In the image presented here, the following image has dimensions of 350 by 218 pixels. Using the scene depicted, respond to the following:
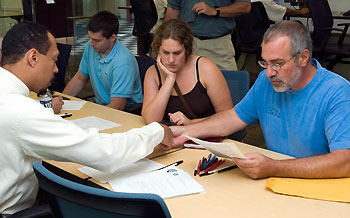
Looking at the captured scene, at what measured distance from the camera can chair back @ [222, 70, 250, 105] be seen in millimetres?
2807

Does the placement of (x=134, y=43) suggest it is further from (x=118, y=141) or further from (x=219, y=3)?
(x=118, y=141)

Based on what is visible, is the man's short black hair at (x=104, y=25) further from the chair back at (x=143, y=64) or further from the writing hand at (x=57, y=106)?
the writing hand at (x=57, y=106)

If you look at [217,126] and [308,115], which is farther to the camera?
[217,126]

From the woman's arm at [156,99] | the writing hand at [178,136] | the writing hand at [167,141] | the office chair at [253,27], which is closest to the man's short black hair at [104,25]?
the woman's arm at [156,99]

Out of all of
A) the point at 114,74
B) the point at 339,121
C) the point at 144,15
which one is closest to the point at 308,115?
the point at 339,121

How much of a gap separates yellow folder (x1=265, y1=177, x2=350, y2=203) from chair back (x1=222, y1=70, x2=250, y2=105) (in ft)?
3.99

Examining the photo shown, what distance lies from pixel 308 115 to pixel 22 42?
48.3 inches

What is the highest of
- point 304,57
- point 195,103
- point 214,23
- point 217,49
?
point 304,57

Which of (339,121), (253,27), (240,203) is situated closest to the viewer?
(240,203)

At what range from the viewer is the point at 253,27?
5621 millimetres

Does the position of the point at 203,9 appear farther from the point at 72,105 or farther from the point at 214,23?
the point at 72,105

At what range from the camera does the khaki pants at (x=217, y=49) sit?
3686 millimetres

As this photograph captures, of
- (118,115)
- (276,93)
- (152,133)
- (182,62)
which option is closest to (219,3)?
(182,62)

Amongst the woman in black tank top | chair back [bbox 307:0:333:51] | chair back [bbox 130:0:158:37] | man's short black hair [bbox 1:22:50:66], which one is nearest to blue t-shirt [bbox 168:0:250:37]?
the woman in black tank top
